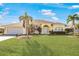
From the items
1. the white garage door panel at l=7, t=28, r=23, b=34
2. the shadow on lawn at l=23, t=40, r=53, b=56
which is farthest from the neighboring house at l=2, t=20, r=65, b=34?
the shadow on lawn at l=23, t=40, r=53, b=56

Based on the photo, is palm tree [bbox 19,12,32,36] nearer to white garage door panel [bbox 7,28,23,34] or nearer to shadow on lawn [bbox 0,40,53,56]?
white garage door panel [bbox 7,28,23,34]

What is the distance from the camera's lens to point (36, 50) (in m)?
3.70

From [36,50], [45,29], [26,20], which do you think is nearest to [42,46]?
[36,50]

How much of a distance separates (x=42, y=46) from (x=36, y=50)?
0.10 meters

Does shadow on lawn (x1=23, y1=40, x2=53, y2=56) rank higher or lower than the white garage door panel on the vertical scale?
lower

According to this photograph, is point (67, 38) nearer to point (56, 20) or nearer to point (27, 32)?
point (56, 20)

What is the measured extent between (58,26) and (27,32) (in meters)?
0.43

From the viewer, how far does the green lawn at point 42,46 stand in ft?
12.1

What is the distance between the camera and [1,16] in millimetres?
3725

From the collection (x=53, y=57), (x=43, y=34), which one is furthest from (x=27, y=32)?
(x=53, y=57)

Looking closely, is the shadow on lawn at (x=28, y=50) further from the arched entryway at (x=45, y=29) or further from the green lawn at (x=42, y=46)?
the arched entryway at (x=45, y=29)

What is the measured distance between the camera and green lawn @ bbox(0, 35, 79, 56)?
3.69 metres

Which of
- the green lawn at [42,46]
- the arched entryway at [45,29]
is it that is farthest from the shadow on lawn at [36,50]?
the arched entryway at [45,29]

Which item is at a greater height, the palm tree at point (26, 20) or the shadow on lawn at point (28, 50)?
the palm tree at point (26, 20)
